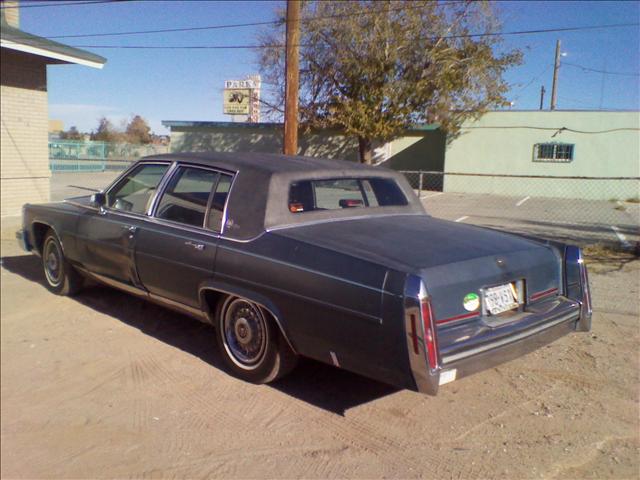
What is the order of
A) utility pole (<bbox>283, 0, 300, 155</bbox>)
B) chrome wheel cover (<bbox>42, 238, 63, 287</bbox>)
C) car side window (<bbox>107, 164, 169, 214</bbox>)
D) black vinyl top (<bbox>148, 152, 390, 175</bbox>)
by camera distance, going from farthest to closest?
utility pole (<bbox>283, 0, 300, 155</bbox>), chrome wheel cover (<bbox>42, 238, 63, 287</bbox>), car side window (<bbox>107, 164, 169, 214</bbox>), black vinyl top (<bbox>148, 152, 390, 175</bbox>)

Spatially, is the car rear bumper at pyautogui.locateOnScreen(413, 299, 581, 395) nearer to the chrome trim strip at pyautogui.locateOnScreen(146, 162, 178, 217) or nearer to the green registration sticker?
the green registration sticker

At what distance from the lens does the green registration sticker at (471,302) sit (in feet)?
11.7

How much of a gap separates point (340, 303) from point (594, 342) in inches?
116

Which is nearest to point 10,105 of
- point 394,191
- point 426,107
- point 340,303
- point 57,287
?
Result: point 57,287

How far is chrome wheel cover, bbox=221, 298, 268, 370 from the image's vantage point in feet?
13.7

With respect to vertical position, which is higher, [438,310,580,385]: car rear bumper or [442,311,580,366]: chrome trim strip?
[442,311,580,366]: chrome trim strip

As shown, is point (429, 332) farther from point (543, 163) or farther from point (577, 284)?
point (543, 163)

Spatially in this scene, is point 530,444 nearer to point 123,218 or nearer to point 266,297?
point 266,297

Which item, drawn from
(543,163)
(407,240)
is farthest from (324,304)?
(543,163)

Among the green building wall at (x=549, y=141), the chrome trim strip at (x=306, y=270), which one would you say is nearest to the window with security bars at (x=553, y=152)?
the green building wall at (x=549, y=141)

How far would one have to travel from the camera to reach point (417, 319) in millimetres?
3158

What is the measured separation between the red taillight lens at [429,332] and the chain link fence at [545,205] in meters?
7.32

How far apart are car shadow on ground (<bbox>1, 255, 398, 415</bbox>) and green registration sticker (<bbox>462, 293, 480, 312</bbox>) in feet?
3.36

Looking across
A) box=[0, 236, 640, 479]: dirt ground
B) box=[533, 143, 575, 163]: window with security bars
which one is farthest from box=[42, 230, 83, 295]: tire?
box=[533, 143, 575, 163]: window with security bars
